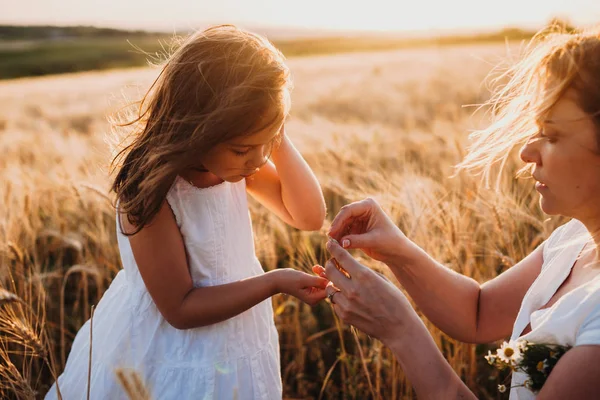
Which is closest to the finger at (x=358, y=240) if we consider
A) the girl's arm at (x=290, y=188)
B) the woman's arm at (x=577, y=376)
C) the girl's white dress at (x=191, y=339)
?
the girl's arm at (x=290, y=188)

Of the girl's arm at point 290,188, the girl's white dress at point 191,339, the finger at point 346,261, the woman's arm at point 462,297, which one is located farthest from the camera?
the girl's arm at point 290,188

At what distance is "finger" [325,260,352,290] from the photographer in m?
1.78

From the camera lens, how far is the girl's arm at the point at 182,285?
189cm

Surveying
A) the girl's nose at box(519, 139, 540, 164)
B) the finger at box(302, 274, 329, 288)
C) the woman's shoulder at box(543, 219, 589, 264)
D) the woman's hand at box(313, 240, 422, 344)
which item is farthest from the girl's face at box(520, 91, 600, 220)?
the finger at box(302, 274, 329, 288)

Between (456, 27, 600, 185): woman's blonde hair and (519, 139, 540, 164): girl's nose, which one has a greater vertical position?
(456, 27, 600, 185): woman's blonde hair

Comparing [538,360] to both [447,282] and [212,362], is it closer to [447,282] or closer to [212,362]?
[447,282]

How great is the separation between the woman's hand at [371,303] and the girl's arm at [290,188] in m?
0.52

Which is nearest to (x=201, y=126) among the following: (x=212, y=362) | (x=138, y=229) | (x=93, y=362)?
(x=138, y=229)

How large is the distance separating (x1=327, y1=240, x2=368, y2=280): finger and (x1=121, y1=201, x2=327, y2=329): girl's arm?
0.17 m

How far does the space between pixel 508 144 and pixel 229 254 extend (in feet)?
3.31

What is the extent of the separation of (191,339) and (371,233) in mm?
721

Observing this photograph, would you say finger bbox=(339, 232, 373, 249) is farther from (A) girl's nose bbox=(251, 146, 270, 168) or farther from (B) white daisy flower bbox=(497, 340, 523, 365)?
(B) white daisy flower bbox=(497, 340, 523, 365)

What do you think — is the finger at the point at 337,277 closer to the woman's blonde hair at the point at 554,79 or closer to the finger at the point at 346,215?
the finger at the point at 346,215

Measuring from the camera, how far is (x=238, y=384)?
2.05m
